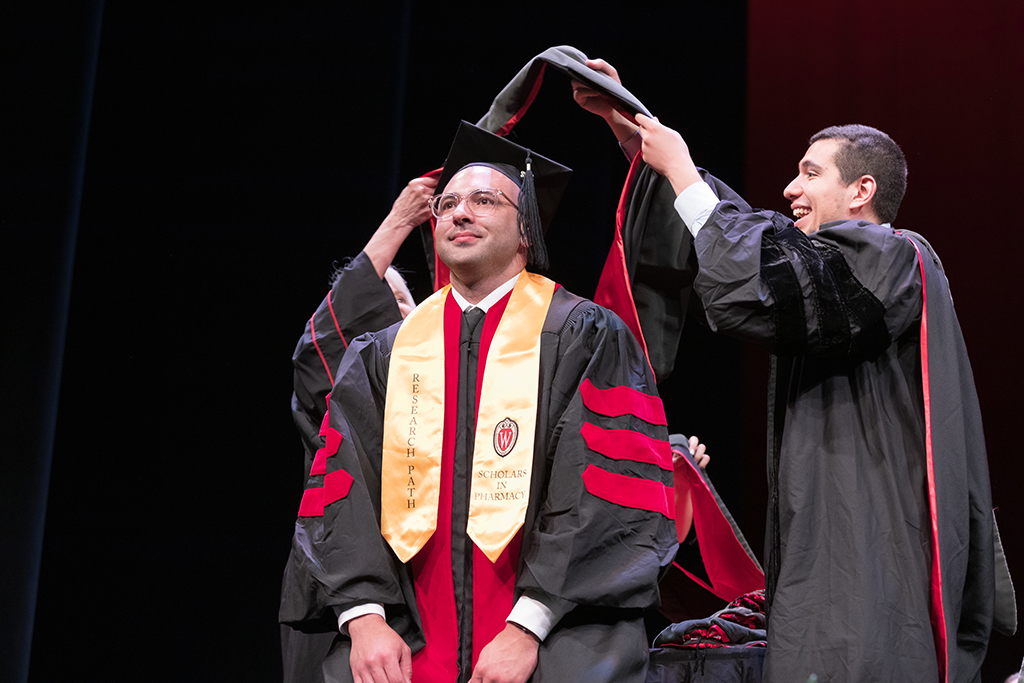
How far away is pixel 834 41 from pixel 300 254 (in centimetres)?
255

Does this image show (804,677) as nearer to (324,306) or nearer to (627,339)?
(627,339)

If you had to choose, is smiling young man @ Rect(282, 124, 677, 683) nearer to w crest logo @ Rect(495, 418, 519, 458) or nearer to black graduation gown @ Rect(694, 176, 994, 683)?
w crest logo @ Rect(495, 418, 519, 458)

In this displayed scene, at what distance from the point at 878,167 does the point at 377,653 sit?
5.64 ft

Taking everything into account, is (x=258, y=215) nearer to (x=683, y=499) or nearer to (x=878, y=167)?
(x=683, y=499)

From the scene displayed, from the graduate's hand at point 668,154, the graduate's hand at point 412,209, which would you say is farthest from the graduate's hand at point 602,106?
the graduate's hand at point 412,209

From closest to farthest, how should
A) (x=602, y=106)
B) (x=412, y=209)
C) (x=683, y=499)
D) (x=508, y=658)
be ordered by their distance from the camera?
(x=508, y=658) → (x=602, y=106) → (x=683, y=499) → (x=412, y=209)

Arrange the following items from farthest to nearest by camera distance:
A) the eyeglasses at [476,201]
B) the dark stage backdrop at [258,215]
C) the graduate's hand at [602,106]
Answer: the dark stage backdrop at [258,215] → the graduate's hand at [602,106] → the eyeglasses at [476,201]

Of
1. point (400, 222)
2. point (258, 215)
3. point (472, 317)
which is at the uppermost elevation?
point (258, 215)

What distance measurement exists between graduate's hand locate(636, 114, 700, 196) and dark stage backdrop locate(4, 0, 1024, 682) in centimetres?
155

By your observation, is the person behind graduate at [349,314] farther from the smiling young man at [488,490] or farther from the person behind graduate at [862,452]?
the person behind graduate at [862,452]

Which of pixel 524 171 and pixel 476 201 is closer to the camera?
pixel 476 201

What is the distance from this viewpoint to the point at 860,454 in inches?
76.5

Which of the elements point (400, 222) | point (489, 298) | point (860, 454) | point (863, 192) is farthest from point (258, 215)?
point (860, 454)

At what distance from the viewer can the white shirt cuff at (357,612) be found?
1.92 m
